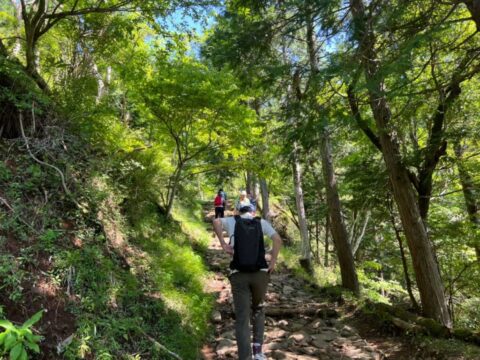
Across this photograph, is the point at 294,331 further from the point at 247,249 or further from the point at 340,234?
the point at 340,234

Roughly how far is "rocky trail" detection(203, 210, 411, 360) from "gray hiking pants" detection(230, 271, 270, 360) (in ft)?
2.92

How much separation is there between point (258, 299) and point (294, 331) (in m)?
2.34

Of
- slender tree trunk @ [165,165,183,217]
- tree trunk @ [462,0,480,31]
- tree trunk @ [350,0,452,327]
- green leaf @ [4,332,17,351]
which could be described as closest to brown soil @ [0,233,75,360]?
A: green leaf @ [4,332,17,351]

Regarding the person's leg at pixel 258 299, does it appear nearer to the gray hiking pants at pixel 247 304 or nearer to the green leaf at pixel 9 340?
the gray hiking pants at pixel 247 304

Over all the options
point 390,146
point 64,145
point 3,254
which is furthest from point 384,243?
point 3,254

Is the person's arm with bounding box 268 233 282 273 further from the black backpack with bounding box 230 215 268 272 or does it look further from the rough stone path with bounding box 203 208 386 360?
the rough stone path with bounding box 203 208 386 360

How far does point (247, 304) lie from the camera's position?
4.04 m

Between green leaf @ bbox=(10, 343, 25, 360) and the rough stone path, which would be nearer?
green leaf @ bbox=(10, 343, 25, 360)

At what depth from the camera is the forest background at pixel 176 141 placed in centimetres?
388

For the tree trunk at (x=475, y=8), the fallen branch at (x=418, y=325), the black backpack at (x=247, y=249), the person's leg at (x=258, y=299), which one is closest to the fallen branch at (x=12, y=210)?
the black backpack at (x=247, y=249)

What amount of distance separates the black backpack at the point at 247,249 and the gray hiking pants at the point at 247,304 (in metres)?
0.10

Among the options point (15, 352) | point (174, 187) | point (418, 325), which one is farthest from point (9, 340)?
point (174, 187)

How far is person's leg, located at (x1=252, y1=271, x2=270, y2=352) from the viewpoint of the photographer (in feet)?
13.4

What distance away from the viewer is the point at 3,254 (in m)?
3.42
